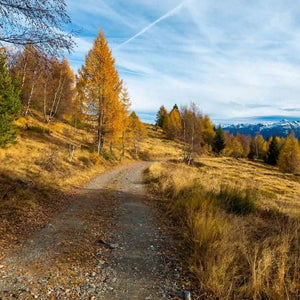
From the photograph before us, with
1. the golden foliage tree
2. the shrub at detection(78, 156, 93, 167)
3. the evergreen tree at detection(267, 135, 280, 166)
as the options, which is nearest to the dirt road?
the shrub at detection(78, 156, 93, 167)

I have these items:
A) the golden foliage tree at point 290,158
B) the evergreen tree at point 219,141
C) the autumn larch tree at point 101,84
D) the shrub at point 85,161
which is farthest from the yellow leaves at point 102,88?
the golden foliage tree at point 290,158

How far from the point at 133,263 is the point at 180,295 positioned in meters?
1.13

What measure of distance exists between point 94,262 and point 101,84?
16173 millimetres

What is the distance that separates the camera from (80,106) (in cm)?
1709

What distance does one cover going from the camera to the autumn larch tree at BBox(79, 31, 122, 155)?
17094mm

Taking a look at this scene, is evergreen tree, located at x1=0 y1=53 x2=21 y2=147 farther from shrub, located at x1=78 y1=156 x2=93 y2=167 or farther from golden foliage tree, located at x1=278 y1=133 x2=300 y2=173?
golden foliage tree, located at x1=278 y1=133 x2=300 y2=173

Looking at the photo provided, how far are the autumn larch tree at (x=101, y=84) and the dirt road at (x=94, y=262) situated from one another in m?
13.1

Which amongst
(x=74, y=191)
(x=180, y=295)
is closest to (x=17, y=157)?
(x=74, y=191)

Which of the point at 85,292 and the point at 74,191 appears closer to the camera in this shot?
the point at 85,292

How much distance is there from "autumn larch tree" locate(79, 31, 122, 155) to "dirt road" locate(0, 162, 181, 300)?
1310 centimetres

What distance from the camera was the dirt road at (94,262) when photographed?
9.75 ft

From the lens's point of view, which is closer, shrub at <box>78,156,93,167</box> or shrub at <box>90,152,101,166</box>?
shrub at <box>78,156,93,167</box>

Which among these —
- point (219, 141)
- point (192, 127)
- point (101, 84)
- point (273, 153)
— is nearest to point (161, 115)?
point (219, 141)

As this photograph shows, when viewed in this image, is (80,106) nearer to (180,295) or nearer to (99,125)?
(99,125)
